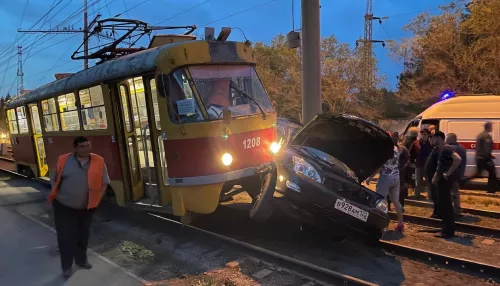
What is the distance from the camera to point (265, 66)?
107ft

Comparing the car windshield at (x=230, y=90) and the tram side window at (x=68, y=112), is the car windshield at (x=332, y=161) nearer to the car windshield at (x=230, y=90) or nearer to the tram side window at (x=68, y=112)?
the car windshield at (x=230, y=90)

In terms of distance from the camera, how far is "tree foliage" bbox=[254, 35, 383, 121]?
29.1 m

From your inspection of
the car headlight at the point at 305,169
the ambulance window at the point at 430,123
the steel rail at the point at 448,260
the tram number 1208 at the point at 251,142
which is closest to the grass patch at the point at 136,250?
the tram number 1208 at the point at 251,142

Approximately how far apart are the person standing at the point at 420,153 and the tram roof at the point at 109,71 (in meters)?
6.49

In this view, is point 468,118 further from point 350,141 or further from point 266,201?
point 266,201

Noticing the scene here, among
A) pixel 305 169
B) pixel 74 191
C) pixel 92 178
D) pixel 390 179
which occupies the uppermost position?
pixel 92 178

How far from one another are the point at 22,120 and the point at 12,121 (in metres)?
1.43

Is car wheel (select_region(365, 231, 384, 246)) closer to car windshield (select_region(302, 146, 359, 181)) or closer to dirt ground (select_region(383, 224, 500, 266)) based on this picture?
dirt ground (select_region(383, 224, 500, 266))

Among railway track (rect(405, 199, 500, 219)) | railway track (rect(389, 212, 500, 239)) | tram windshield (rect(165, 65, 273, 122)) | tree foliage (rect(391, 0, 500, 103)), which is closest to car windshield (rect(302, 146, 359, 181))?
tram windshield (rect(165, 65, 273, 122))

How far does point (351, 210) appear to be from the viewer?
596 cm

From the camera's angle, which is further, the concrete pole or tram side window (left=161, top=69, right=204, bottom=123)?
the concrete pole

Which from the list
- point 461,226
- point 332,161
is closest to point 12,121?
point 332,161

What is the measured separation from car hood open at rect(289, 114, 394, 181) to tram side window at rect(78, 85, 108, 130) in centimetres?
340

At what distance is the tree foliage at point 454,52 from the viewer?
18672 millimetres
